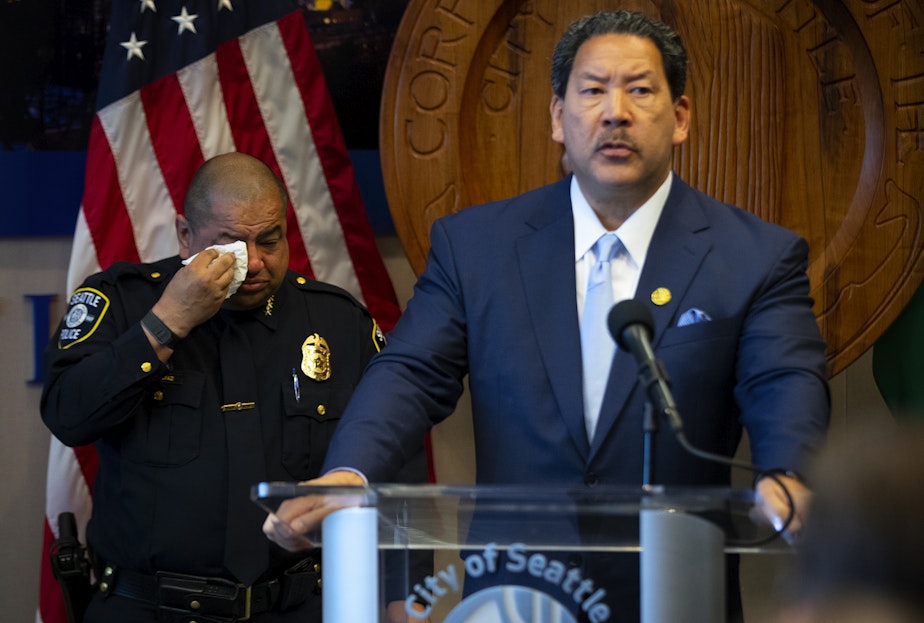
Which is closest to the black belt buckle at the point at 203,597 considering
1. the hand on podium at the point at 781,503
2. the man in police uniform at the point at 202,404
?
the man in police uniform at the point at 202,404

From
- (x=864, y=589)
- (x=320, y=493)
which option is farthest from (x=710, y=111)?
(x=864, y=589)

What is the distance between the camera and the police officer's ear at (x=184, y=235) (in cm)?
311

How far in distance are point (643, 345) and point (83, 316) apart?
1.69m

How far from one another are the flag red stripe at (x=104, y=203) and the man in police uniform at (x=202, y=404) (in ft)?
1.11

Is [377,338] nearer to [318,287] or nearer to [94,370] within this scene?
[318,287]

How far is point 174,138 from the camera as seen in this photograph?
3418mm

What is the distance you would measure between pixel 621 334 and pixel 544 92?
5.37 feet

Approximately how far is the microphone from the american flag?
1.87 metres

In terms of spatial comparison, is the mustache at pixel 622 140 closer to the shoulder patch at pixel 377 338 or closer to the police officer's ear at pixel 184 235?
the shoulder patch at pixel 377 338

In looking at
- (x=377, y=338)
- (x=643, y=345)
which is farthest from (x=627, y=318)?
(x=377, y=338)

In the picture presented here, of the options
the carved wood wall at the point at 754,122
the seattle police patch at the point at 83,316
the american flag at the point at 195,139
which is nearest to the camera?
the seattle police patch at the point at 83,316

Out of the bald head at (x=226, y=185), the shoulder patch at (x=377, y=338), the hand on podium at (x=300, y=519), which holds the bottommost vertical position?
the hand on podium at (x=300, y=519)

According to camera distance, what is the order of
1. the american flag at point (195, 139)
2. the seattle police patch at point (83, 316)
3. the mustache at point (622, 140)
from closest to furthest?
the mustache at point (622, 140) < the seattle police patch at point (83, 316) < the american flag at point (195, 139)

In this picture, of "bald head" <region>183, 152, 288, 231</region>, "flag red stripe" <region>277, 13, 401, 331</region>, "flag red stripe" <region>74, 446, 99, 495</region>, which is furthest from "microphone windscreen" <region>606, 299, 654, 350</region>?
"flag red stripe" <region>74, 446, 99, 495</region>
